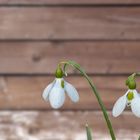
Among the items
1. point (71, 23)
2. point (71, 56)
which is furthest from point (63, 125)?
point (71, 23)

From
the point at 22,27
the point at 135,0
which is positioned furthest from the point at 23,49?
the point at 135,0

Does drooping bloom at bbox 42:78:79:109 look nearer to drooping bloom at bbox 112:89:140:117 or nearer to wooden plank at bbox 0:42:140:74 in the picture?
drooping bloom at bbox 112:89:140:117

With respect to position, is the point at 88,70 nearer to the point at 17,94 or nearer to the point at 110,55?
the point at 110,55

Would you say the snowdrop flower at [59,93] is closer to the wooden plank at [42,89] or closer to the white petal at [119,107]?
the white petal at [119,107]

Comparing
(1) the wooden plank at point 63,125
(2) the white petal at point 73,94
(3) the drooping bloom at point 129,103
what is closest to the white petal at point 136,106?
(3) the drooping bloom at point 129,103

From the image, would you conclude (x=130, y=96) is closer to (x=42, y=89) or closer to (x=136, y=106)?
(x=136, y=106)
